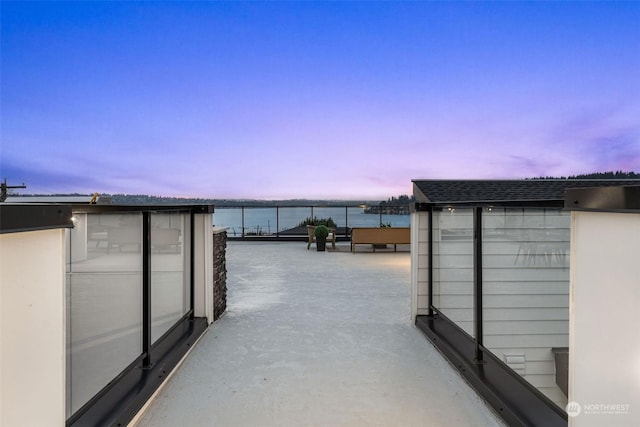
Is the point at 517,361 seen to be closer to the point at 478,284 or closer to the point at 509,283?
the point at 509,283

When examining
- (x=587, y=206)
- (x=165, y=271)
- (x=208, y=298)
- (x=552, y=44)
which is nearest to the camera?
(x=587, y=206)

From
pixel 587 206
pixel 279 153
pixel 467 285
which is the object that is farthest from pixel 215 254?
pixel 279 153

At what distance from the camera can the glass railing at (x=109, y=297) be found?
69.1 inches

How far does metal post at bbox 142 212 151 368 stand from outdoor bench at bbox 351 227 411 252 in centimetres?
687

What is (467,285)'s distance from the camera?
2514mm

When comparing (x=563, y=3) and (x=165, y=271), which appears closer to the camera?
(x=165, y=271)

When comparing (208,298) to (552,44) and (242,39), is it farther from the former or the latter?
(552,44)

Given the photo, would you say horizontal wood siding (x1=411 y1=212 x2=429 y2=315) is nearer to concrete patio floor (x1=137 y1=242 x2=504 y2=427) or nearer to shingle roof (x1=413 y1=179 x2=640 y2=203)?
concrete patio floor (x1=137 y1=242 x2=504 y2=427)

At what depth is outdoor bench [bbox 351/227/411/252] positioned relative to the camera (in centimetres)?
863

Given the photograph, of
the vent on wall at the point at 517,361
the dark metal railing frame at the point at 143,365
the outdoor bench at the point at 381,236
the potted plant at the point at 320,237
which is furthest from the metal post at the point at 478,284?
the potted plant at the point at 320,237

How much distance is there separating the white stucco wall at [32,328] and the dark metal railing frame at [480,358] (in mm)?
1750

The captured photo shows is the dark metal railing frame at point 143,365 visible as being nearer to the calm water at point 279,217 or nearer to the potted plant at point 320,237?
the potted plant at point 320,237

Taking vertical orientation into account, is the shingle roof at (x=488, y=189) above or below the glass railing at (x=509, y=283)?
above

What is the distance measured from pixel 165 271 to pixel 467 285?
2.13 m
